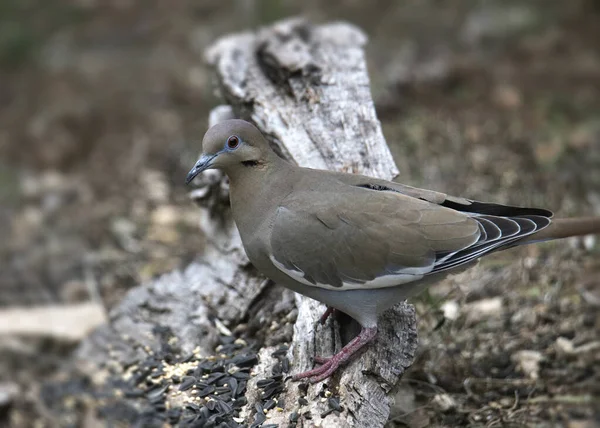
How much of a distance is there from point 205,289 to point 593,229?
2355 mm

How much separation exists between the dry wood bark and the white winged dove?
0.20 m

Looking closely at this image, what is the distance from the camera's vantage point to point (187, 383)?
4.17 meters

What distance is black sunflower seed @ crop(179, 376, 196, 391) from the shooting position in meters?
4.16

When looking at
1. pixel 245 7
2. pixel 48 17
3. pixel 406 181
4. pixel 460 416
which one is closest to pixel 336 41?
pixel 406 181

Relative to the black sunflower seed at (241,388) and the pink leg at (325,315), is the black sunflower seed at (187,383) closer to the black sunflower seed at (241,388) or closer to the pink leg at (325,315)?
the black sunflower seed at (241,388)

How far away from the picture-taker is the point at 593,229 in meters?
3.98

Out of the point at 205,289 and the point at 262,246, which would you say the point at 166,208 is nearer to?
the point at 205,289

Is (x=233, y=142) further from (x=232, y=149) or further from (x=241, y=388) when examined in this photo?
(x=241, y=388)

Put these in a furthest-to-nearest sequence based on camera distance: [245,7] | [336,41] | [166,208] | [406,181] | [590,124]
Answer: [245,7] → [590,124] → [166,208] → [406,181] → [336,41]

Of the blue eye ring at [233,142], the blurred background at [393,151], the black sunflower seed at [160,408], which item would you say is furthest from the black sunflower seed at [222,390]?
the blue eye ring at [233,142]

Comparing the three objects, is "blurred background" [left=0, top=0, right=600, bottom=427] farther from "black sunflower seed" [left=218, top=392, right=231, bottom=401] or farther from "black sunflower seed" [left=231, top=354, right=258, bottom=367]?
"black sunflower seed" [left=218, top=392, right=231, bottom=401]

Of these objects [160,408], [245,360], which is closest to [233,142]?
[245,360]

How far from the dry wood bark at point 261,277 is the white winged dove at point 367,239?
20cm

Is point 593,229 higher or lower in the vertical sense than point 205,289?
lower
